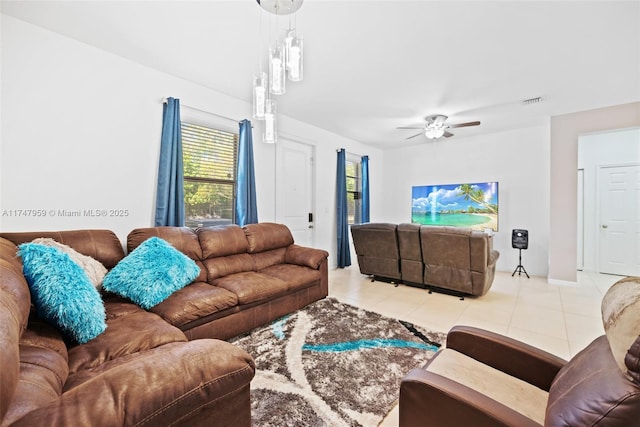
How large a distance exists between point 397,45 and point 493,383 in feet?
8.51

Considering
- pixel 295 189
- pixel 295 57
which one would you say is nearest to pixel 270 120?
pixel 295 57

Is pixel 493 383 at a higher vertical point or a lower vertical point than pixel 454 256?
lower

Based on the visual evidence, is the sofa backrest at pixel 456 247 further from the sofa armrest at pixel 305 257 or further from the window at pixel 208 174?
the window at pixel 208 174

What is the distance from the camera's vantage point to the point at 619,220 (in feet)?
15.1

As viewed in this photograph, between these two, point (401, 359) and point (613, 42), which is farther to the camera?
point (613, 42)

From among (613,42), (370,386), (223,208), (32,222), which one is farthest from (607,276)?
(32,222)

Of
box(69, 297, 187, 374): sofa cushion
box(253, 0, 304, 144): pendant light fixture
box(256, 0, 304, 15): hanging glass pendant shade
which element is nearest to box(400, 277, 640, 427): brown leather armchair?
box(69, 297, 187, 374): sofa cushion

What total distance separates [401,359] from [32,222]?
3199mm

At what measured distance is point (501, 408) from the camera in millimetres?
858

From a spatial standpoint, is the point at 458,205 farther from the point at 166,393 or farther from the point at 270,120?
the point at 166,393

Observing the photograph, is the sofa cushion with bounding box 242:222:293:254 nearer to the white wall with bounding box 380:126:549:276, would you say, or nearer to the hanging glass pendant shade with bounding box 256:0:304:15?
the hanging glass pendant shade with bounding box 256:0:304:15

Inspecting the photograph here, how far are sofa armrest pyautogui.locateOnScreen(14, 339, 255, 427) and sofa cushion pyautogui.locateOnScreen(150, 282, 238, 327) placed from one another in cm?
113

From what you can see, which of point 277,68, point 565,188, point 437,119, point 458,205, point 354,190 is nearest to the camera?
point 277,68

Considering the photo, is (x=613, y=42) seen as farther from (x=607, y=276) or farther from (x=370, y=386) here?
(x=607, y=276)
